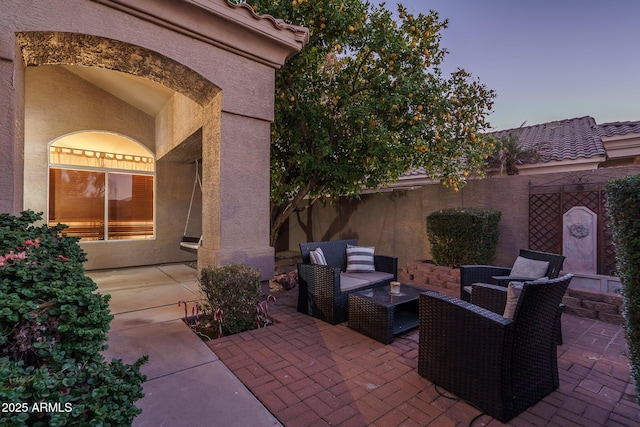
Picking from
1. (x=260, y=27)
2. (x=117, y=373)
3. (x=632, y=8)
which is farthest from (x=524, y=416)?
→ (x=632, y=8)

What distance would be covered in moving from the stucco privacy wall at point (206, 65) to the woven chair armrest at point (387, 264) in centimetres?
172

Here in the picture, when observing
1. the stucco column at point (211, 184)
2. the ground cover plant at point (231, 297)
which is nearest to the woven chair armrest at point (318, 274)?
the ground cover plant at point (231, 297)

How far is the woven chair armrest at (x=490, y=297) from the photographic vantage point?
3.05m

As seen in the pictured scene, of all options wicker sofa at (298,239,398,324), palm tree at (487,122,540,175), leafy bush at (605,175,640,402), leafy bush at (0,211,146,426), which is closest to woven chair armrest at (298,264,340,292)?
wicker sofa at (298,239,398,324)

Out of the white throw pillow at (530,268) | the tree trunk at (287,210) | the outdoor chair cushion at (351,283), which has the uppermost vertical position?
the tree trunk at (287,210)

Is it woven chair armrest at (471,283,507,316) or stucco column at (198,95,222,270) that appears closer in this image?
woven chair armrest at (471,283,507,316)

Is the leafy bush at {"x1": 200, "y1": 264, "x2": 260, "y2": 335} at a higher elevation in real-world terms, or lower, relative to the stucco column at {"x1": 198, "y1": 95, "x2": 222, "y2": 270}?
lower

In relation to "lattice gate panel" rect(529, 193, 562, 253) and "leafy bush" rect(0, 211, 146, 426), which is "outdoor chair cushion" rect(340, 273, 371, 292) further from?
"lattice gate panel" rect(529, 193, 562, 253)

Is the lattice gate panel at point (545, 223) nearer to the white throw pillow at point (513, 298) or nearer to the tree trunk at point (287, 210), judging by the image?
the white throw pillow at point (513, 298)

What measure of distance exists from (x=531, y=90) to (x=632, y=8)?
515 cm

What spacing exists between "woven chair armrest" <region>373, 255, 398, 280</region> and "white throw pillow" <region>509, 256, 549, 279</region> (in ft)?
5.05

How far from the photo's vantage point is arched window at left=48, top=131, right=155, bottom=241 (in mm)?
6609

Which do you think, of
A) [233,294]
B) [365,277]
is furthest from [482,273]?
[233,294]

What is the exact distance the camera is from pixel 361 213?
28.2ft
